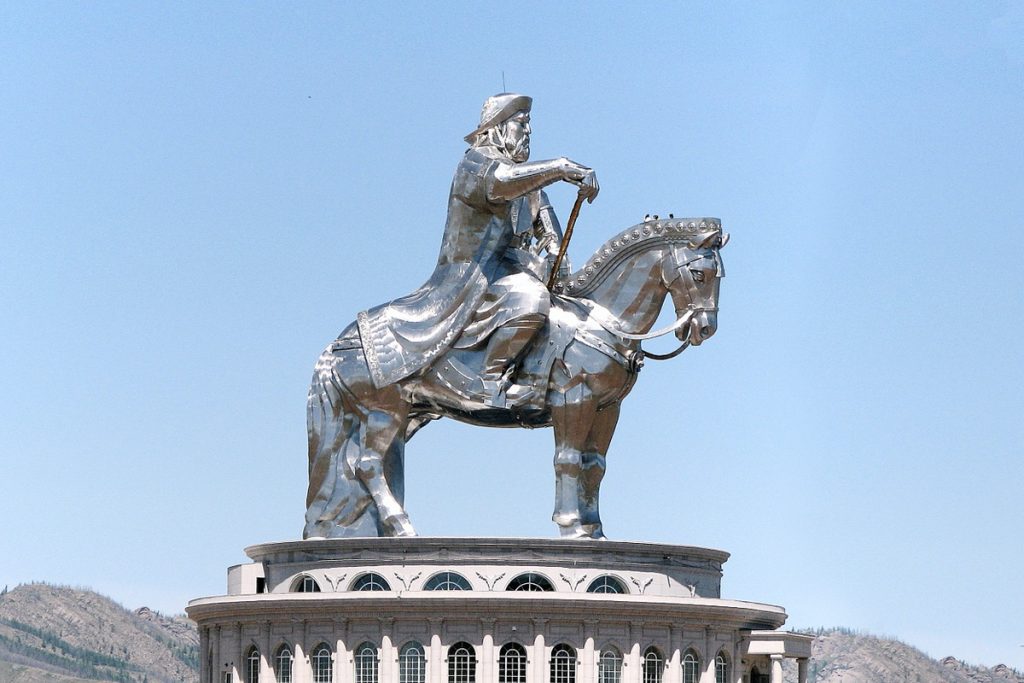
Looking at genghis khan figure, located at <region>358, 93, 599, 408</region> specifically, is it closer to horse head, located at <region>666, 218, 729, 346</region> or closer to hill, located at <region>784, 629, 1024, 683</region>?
horse head, located at <region>666, 218, 729, 346</region>

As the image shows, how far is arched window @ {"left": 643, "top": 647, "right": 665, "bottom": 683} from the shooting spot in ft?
189

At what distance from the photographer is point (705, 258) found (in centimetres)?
5794

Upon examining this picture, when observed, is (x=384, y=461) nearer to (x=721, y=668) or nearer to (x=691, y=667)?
(x=691, y=667)

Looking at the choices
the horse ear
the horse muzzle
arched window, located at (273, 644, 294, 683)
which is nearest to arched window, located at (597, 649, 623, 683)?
arched window, located at (273, 644, 294, 683)

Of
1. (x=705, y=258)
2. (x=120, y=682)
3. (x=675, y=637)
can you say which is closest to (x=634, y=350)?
(x=705, y=258)

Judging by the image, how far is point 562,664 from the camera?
56.9 m

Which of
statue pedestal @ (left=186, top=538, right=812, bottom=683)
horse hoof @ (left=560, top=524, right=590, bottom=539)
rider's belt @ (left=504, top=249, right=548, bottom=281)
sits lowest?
statue pedestal @ (left=186, top=538, right=812, bottom=683)

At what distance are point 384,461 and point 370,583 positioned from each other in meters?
3.02

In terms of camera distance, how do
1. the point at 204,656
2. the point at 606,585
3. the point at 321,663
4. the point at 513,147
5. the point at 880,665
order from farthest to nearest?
the point at 880,665 < the point at 204,656 < the point at 513,147 < the point at 321,663 < the point at 606,585

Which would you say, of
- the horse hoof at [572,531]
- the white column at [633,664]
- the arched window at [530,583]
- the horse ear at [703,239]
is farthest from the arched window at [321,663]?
the horse ear at [703,239]

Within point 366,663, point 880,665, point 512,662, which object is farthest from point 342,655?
point 880,665

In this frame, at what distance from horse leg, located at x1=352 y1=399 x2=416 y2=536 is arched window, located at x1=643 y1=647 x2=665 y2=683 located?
5784mm

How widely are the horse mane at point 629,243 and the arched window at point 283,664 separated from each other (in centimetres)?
1008

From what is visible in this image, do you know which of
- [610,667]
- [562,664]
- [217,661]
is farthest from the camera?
[217,661]
